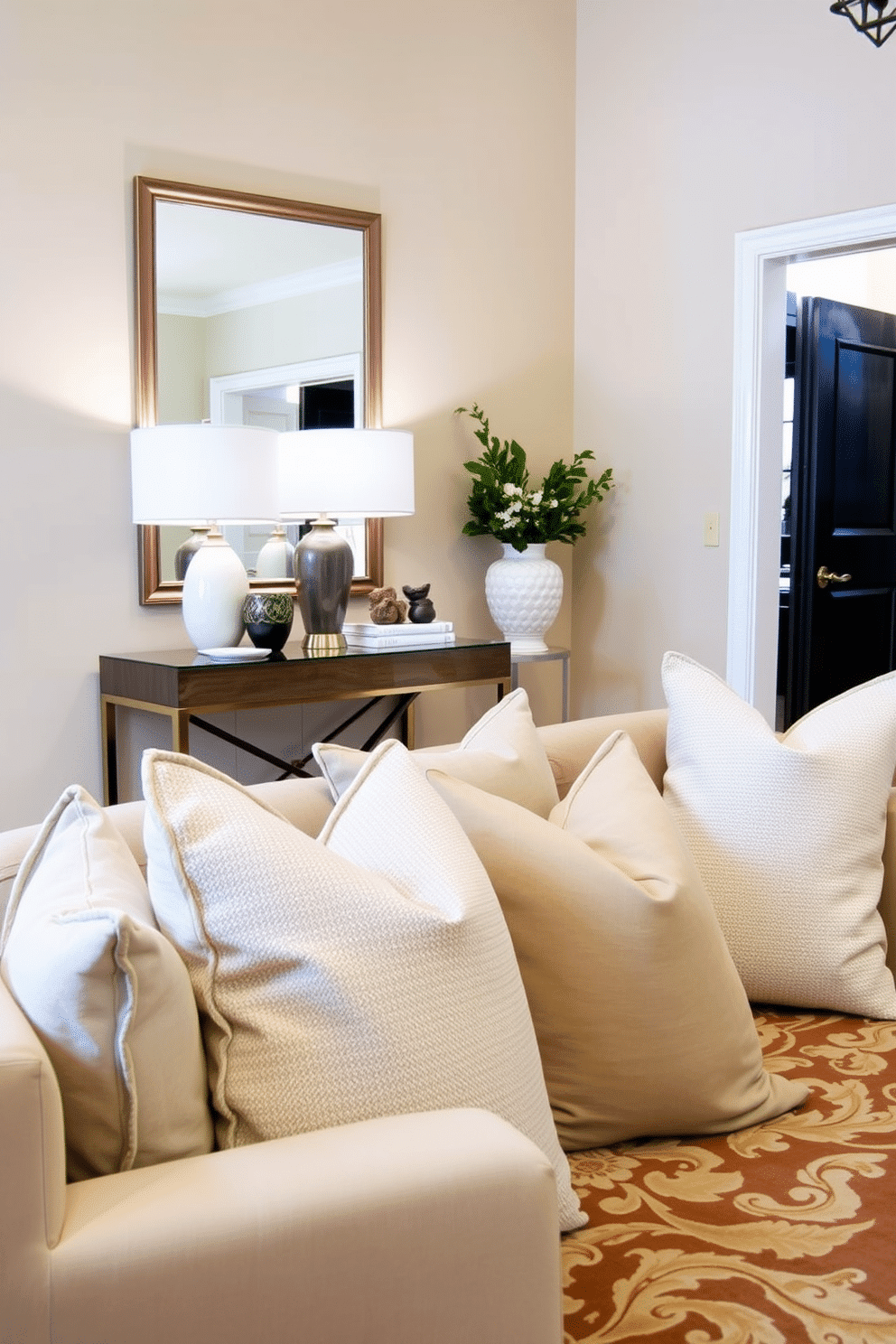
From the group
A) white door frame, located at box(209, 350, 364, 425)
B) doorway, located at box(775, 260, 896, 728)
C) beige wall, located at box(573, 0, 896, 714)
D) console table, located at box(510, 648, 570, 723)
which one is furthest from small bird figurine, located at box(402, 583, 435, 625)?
doorway, located at box(775, 260, 896, 728)

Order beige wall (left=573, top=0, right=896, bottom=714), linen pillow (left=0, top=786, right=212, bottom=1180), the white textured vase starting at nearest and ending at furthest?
1. linen pillow (left=0, top=786, right=212, bottom=1180)
2. beige wall (left=573, top=0, right=896, bottom=714)
3. the white textured vase

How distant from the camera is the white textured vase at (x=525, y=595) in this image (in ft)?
13.9

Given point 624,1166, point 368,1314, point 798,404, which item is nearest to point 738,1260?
point 624,1166

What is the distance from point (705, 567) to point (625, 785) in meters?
2.82

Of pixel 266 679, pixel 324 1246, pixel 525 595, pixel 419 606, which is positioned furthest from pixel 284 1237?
pixel 525 595

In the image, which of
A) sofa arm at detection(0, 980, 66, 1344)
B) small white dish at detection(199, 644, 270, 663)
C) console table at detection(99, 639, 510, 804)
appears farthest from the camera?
small white dish at detection(199, 644, 270, 663)

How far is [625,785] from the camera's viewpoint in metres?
1.64

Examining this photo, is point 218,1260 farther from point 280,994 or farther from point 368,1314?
point 280,994

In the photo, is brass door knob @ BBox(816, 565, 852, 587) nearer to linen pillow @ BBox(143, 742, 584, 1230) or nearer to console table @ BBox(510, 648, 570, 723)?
console table @ BBox(510, 648, 570, 723)

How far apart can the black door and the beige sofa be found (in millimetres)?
3785

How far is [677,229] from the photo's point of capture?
14.2 ft

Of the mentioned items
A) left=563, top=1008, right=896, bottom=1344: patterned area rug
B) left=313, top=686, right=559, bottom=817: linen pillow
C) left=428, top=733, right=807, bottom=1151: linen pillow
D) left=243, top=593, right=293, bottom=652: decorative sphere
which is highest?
left=243, top=593, right=293, bottom=652: decorative sphere

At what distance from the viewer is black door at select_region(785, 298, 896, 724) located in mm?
4559

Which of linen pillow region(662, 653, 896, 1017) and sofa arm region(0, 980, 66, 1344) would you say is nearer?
sofa arm region(0, 980, 66, 1344)
